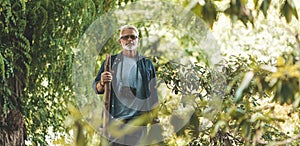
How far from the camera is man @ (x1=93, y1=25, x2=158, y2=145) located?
264 centimetres

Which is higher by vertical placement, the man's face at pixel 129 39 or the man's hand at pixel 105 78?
the man's face at pixel 129 39

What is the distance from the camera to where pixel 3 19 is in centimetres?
373

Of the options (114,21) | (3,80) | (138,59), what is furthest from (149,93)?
(114,21)

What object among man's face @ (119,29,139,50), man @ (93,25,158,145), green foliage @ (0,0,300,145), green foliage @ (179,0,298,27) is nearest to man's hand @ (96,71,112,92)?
man @ (93,25,158,145)

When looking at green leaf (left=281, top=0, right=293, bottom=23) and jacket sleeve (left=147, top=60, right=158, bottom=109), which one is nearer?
green leaf (left=281, top=0, right=293, bottom=23)

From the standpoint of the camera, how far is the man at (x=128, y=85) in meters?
2.64

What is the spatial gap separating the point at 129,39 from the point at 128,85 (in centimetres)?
20

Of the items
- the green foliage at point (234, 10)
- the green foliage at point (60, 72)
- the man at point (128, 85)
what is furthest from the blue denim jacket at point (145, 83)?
the green foliage at point (234, 10)

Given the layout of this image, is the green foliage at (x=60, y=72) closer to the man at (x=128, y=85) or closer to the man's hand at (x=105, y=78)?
the man at (x=128, y=85)

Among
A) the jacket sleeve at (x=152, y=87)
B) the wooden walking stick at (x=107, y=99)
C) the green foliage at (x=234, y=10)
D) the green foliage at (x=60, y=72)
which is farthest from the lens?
the green foliage at (x=60, y=72)

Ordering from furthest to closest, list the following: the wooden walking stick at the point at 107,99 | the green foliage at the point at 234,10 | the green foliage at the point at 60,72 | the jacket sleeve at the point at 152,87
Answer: the green foliage at the point at 60,72
the jacket sleeve at the point at 152,87
the wooden walking stick at the point at 107,99
the green foliage at the point at 234,10

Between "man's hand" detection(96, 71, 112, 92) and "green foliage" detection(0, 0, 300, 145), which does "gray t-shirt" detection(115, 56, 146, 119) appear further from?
"green foliage" detection(0, 0, 300, 145)

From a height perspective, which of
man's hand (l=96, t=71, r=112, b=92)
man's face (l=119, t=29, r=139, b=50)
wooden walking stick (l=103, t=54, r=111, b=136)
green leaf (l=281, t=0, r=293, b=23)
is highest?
man's face (l=119, t=29, r=139, b=50)

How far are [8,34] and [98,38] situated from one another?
1.99 feet
